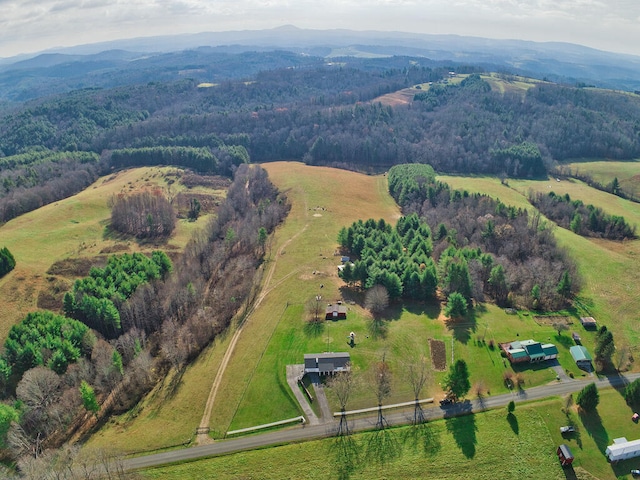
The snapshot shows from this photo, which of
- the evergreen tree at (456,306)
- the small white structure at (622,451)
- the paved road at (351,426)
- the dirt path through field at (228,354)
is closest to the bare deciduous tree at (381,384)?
the paved road at (351,426)

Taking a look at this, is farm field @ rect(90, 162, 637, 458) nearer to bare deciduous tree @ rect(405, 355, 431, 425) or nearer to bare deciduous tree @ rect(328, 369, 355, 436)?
bare deciduous tree @ rect(405, 355, 431, 425)

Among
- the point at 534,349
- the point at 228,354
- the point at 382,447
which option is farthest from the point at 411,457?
the point at 228,354

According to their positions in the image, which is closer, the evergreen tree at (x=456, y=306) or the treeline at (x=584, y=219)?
the evergreen tree at (x=456, y=306)

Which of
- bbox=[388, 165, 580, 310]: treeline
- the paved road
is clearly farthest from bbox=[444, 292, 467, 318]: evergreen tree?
the paved road

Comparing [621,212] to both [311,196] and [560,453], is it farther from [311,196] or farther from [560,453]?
[560,453]

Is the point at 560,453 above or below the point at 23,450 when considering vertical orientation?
above

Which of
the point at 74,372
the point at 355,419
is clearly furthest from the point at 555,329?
the point at 74,372

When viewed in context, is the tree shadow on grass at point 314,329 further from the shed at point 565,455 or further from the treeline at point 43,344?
the shed at point 565,455
